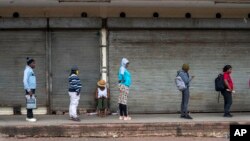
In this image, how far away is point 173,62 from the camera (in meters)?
14.0

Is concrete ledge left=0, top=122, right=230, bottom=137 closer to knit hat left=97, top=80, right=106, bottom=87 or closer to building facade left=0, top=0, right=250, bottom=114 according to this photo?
knit hat left=97, top=80, right=106, bottom=87

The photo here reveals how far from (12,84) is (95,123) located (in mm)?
3414

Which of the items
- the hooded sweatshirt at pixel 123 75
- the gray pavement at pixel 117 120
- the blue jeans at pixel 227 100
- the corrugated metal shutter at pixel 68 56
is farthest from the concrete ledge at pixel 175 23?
the gray pavement at pixel 117 120

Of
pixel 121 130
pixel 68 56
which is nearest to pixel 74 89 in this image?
pixel 121 130

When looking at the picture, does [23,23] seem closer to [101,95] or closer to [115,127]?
[101,95]

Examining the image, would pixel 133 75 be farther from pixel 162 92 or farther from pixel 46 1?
pixel 46 1

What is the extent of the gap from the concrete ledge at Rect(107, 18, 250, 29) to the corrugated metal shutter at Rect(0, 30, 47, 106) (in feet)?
7.40

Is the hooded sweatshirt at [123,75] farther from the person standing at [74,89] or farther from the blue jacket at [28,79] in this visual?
the blue jacket at [28,79]

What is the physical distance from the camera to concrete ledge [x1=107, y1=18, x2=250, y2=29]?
1370cm

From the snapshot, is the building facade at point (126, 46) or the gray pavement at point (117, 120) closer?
the gray pavement at point (117, 120)

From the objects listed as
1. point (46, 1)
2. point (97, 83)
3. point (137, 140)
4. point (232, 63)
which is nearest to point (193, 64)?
point (232, 63)

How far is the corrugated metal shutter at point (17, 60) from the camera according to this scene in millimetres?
13617

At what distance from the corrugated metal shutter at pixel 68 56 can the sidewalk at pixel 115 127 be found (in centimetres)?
160

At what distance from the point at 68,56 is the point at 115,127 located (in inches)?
129
